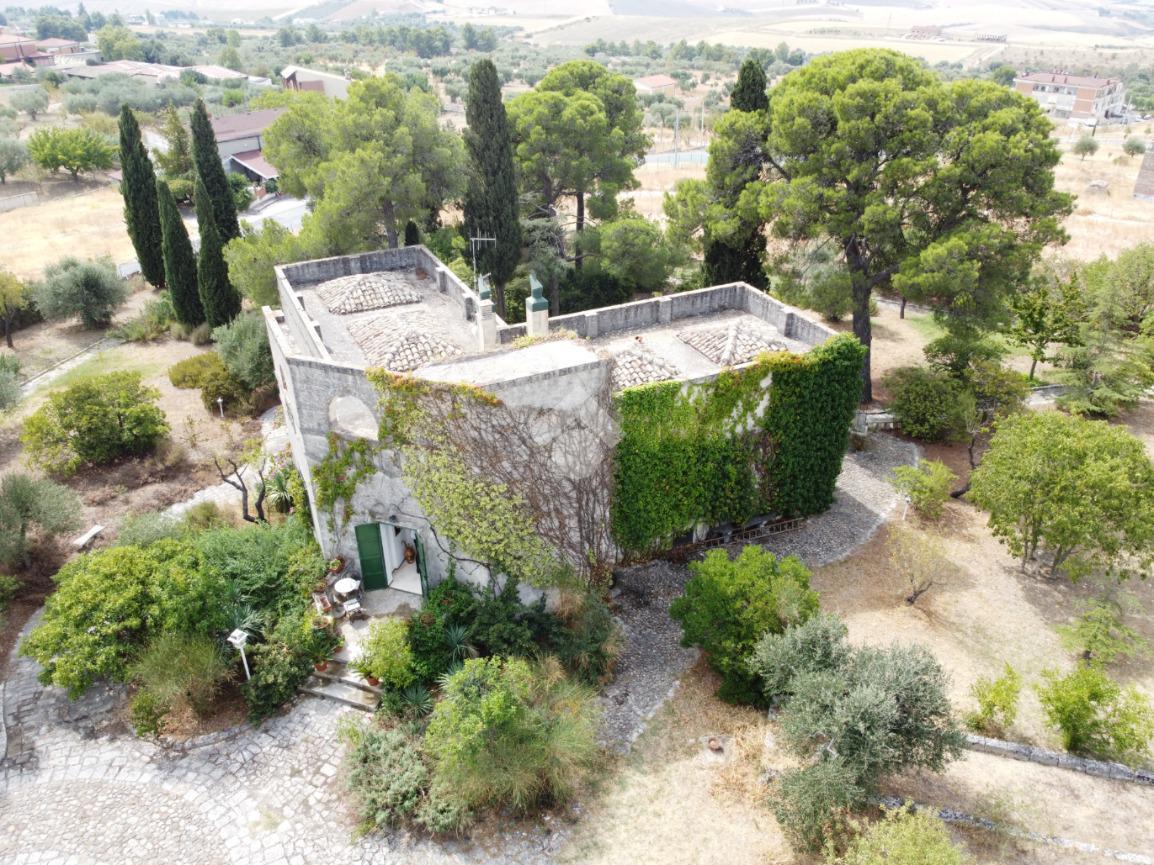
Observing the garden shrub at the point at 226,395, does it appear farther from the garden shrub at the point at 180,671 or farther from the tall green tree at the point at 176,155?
the tall green tree at the point at 176,155

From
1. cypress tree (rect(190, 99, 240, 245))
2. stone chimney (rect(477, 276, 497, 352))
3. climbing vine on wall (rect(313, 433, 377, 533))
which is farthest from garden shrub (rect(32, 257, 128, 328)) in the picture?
stone chimney (rect(477, 276, 497, 352))

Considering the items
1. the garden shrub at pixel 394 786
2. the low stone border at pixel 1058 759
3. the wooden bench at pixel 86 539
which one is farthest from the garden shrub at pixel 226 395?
the low stone border at pixel 1058 759

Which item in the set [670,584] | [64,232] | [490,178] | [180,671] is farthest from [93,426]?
[64,232]

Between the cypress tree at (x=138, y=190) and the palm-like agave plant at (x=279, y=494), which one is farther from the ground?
the cypress tree at (x=138, y=190)

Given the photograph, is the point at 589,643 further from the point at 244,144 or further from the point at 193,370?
the point at 244,144

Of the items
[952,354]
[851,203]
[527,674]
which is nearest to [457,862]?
[527,674]

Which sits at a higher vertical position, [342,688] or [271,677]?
[271,677]
